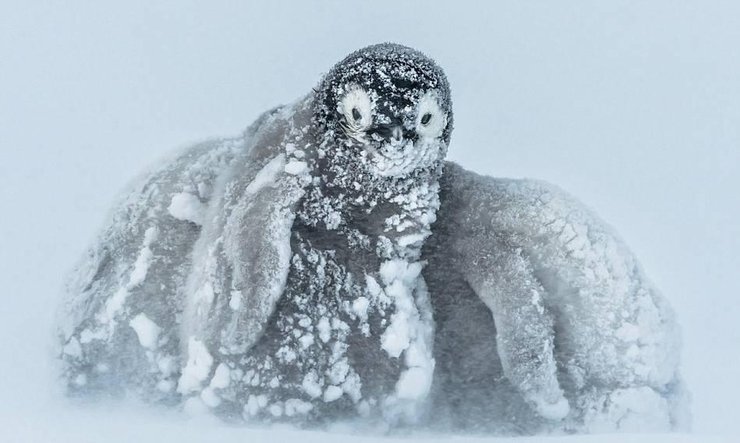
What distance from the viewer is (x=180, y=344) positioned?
3193 millimetres

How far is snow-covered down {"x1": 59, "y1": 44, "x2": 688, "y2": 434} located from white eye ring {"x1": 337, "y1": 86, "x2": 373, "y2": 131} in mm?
15

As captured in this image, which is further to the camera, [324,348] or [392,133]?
[324,348]

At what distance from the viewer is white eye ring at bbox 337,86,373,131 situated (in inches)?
112

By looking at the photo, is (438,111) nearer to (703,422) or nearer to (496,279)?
(496,279)

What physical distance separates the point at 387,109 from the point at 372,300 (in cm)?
Answer: 60

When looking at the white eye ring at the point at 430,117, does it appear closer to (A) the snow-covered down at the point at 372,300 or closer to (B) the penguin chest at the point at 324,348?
(A) the snow-covered down at the point at 372,300

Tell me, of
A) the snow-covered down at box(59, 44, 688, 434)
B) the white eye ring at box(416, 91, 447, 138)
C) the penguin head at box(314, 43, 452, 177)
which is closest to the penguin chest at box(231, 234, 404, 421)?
the snow-covered down at box(59, 44, 688, 434)

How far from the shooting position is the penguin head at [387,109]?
2.83 m

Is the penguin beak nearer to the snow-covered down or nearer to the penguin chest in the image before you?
the snow-covered down

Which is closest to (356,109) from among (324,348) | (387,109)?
(387,109)

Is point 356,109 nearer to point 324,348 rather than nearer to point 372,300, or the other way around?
point 372,300

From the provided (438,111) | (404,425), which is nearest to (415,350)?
(404,425)

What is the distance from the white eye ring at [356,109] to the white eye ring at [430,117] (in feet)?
0.44

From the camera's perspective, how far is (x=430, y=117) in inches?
114
